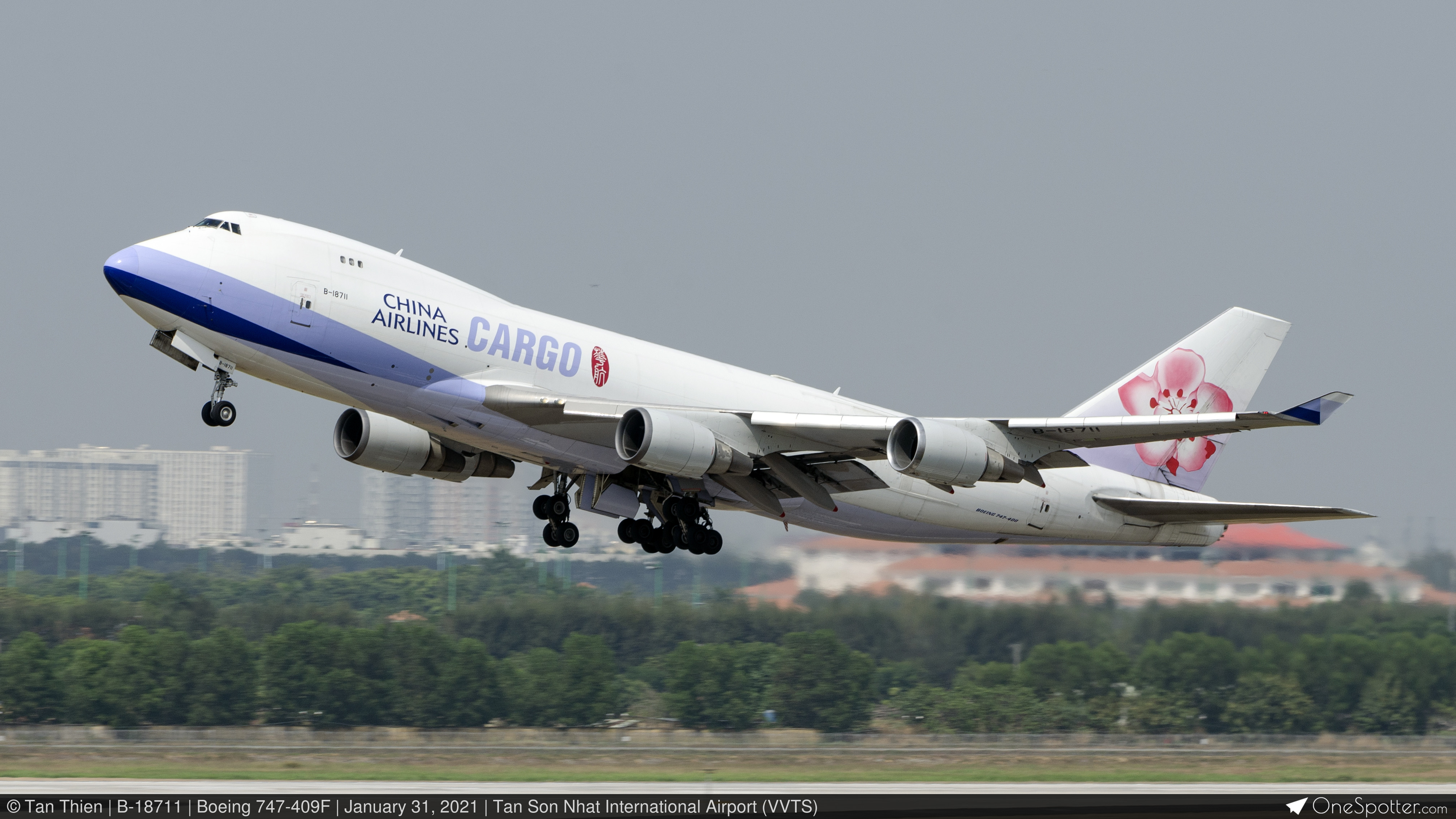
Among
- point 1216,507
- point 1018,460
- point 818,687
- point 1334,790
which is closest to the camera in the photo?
point 1018,460

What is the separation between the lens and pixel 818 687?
57.2 m

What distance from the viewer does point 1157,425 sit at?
2517cm

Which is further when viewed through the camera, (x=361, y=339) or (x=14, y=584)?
(x=14, y=584)

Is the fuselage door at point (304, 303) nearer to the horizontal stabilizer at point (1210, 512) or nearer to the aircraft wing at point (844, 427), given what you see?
the aircraft wing at point (844, 427)

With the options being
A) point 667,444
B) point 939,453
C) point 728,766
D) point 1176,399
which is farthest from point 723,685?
point 939,453

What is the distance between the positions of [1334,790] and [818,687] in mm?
23214

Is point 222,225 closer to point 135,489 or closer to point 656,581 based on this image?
point 656,581

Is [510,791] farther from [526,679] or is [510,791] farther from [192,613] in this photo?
[192,613]

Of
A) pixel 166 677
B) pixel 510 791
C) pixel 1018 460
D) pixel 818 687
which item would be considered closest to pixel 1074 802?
pixel 1018 460

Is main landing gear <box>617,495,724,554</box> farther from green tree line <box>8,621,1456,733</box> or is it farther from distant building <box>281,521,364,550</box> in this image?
distant building <box>281,521,364,550</box>

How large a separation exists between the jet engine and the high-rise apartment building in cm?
6541

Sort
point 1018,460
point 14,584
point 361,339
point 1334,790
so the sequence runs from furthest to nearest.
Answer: point 14,584 → point 1334,790 → point 1018,460 → point 361,339

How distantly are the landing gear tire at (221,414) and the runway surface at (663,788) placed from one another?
10625 mm

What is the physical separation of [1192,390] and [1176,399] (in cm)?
47
